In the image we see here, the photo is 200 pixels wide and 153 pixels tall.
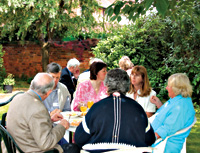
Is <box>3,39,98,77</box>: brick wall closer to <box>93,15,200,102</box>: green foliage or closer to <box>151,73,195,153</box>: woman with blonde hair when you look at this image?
<box>93,15,200,102</box>: green foliage

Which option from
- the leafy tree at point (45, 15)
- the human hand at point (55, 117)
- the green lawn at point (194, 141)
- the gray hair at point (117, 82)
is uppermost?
the leafy tree at point (45, 15)

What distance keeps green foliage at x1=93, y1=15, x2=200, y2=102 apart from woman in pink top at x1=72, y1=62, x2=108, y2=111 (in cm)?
365

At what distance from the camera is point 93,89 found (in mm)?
3777

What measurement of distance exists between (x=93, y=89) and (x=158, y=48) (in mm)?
5030

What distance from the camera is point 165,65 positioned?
8023 millimetres

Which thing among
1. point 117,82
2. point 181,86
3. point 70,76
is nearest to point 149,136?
point 117,82

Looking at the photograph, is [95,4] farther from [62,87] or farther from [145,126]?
[145,126]

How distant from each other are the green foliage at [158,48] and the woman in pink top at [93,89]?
3646 millimetres

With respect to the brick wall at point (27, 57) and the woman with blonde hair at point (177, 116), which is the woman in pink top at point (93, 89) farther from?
the brick wall at point (27, 57)

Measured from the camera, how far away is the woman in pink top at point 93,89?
3.73m

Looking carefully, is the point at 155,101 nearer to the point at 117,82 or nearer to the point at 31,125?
the point at 117,82

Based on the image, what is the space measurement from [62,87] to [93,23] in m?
8.03

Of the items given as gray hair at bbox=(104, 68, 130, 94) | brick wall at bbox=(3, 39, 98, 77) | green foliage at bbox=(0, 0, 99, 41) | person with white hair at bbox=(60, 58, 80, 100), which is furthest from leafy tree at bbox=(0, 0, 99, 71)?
gray hair at bbox=(104, 68, 130, 94)

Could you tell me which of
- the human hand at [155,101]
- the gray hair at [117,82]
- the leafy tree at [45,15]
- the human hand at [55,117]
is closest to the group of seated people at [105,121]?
the gray hair at [117,82]
